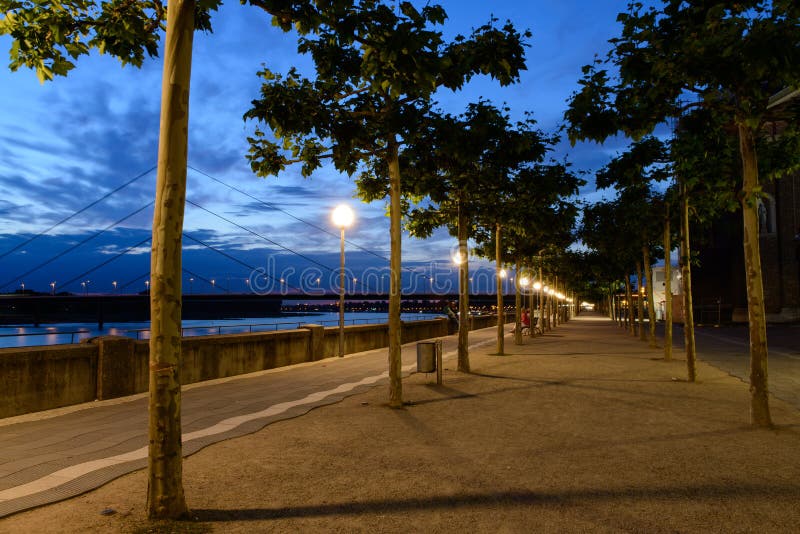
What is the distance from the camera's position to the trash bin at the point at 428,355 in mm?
13164

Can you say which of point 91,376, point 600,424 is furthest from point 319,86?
point 600,424

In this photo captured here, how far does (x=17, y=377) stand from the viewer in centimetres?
948

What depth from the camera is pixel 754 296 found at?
9094mm

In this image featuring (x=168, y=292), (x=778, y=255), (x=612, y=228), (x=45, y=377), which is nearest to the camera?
(x=168, y=292)

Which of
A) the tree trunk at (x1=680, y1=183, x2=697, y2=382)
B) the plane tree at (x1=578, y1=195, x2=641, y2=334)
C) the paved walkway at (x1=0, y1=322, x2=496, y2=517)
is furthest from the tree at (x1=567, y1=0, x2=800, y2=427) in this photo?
the plane tree at (x1=578, y1=195, x2=641, y2=334)

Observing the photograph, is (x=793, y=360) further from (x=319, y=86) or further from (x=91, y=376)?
(x=91, y=376)

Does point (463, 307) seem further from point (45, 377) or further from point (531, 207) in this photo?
point (45, 377)

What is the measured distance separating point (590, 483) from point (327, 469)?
2.81m

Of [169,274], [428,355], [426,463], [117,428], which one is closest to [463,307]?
[428,355]

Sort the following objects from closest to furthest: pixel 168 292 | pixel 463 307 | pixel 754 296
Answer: pixel 168 292 < pixel 754 296 < pixel 463 307

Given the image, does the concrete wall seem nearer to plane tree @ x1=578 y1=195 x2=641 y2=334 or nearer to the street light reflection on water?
Result: the street light reflection on water

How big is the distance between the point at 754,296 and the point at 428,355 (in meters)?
6.65

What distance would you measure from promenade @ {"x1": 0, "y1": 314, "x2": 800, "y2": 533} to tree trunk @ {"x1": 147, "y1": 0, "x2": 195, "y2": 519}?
14.1 inches

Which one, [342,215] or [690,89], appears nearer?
[690,89]
